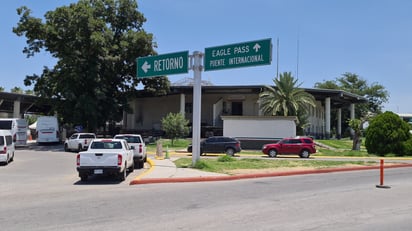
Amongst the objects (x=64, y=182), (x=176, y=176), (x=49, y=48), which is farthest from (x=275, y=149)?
(x=49, y=48)

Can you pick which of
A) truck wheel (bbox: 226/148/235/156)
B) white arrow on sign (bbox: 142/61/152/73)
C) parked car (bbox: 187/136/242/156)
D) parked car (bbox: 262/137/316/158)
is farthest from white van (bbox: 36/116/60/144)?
white arrow on sign (bbox: 142/61/152/73)

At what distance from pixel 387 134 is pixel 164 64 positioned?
23.0m

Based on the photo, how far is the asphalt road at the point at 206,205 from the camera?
7746mm

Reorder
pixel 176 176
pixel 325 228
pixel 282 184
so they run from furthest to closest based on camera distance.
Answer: pixel 176 176 < pixel 282 184 < pixel 325 228

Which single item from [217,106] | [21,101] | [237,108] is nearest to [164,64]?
[217,106]

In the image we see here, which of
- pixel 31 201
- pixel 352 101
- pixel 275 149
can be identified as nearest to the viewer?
pixel 31 201

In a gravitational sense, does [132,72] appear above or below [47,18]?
below

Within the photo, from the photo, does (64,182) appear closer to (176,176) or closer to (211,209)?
(176,176)

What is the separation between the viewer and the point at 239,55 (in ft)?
60.5

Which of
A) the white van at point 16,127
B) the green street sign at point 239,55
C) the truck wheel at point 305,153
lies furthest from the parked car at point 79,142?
the green street sign at point 239,55

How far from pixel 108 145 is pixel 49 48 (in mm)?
32667

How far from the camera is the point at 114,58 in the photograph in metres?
42.7

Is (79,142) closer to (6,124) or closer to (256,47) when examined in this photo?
(6,124)

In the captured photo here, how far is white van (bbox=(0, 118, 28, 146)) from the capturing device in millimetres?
38219
